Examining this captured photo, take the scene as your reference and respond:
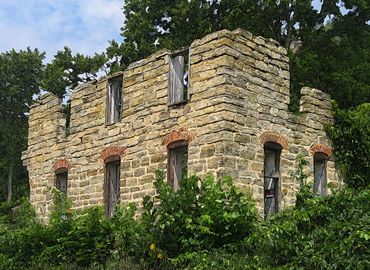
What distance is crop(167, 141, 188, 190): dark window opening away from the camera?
1275cm

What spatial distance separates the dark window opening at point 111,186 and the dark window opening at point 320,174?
5.01 m

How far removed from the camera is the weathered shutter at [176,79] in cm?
1305

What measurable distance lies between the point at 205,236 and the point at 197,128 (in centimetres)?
284

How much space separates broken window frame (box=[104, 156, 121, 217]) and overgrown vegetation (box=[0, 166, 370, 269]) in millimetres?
2154

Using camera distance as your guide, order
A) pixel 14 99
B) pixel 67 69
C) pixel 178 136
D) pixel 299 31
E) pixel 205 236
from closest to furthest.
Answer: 1. pixel 205 236
2. pixel 178 136
3. pixel 299 31
4. pixel 67 69
5. pixel 14 99

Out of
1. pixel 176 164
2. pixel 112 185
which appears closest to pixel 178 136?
pixel 176 164

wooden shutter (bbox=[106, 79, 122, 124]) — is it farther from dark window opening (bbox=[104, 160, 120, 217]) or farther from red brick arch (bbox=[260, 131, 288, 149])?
red brick arch (bbox=[260, 131, 288, 149])

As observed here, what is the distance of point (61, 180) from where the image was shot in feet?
54.0

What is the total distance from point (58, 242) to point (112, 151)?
3.22 metres

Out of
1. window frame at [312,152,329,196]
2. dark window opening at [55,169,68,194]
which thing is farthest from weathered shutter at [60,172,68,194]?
window frame at [312,152,329,196]

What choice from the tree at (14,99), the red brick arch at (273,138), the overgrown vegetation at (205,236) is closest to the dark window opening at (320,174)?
the red brick arch at (273,138)

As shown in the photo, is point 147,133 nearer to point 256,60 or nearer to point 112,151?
point 112,151

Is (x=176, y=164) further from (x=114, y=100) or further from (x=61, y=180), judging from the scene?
(x=61, y=180)

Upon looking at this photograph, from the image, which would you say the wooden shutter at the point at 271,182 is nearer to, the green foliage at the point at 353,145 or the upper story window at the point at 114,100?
the green foliage at the point at 353,145
